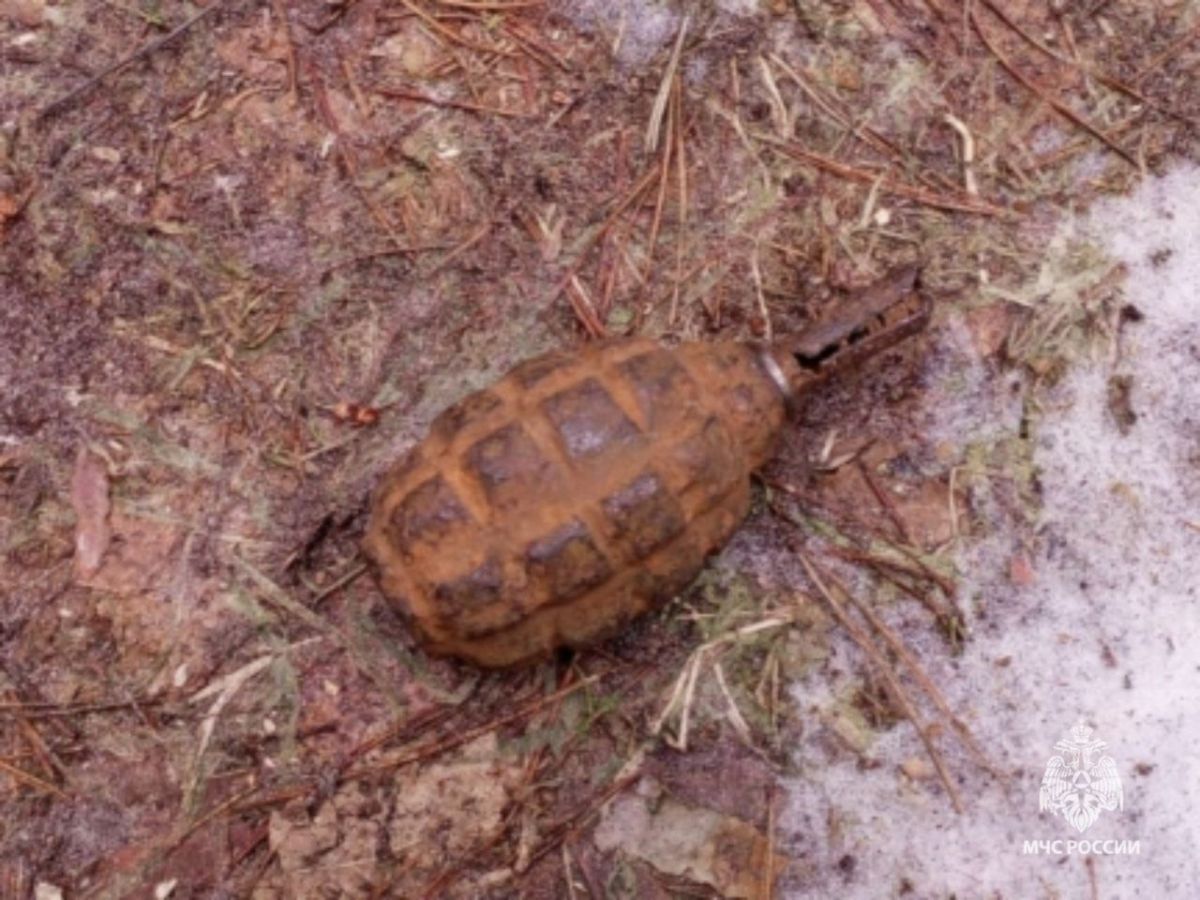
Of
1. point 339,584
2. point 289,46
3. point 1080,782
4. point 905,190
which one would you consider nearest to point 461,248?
point 289,46

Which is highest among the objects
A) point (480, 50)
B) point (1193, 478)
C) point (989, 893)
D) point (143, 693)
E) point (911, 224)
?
point (480, 50)

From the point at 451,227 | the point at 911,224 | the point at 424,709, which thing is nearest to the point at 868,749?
the point at 424,709

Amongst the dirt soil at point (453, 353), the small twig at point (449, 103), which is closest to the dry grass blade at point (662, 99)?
the dirt soil at point (453, 353)

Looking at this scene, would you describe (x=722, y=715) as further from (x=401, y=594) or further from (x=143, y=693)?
(x=143, y=693)

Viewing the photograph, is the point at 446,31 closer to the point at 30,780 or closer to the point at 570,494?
the point at 570,494

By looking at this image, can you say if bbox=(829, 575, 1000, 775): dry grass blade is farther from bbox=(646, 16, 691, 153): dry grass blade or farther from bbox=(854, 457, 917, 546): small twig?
bbox=(646, 16, 691, 153): dry grass blade

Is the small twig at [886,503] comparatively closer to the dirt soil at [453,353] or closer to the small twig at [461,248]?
the dirt soil at [453,353]

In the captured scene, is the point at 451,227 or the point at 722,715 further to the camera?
the point at 451,227
